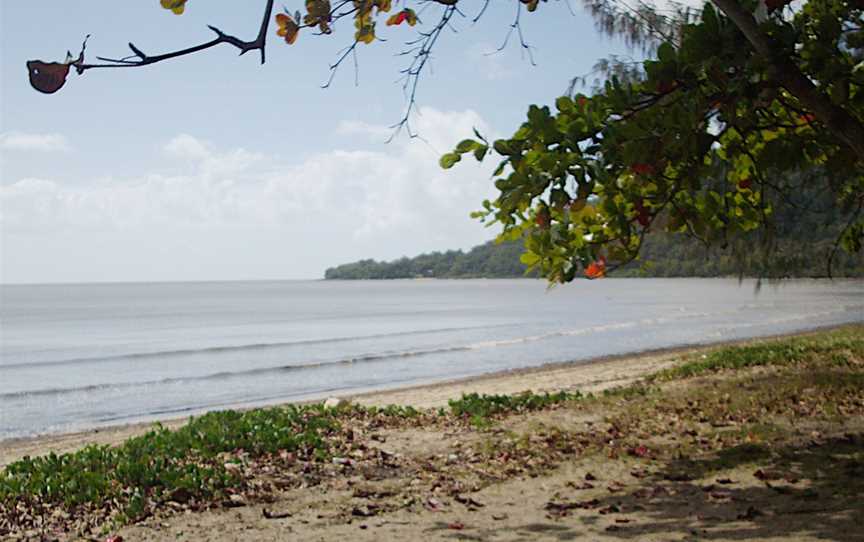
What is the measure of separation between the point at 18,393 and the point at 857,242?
2077cm

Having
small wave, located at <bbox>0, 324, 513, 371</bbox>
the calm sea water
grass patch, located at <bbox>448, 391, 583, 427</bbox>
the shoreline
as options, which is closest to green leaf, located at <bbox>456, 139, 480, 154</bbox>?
grass patch, located at <bbox>448, 391, 583, 427</bbox>

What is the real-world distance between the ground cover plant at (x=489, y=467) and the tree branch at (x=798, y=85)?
7.75 ft

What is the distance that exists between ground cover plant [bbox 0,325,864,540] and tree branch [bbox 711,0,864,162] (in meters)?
2.36

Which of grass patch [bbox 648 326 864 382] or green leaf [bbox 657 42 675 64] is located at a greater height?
green leaf [bbox 657 42 675 64]

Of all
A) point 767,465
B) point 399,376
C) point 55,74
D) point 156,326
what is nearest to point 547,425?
→ point 767,465

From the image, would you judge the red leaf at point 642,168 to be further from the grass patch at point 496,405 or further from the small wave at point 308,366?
the small wave at point 308,366

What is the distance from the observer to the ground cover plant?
5734mm

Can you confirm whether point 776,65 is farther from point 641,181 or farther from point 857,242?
point 857,242

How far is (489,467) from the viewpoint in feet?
23.5

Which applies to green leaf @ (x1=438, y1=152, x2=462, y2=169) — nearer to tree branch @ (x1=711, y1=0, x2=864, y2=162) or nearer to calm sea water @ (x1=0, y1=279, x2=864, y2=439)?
tree branch @ (x1=711, y1=0, x2=864, y2=162)

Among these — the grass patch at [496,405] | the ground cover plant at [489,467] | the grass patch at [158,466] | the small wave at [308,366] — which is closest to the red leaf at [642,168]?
the ground cover plant at [489,467]

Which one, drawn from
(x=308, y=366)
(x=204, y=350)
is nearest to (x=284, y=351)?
(x=204, y=350)

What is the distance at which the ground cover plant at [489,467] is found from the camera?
18.8 ft

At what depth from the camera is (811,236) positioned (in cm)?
1598
